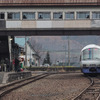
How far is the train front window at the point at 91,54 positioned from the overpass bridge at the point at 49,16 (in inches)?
104

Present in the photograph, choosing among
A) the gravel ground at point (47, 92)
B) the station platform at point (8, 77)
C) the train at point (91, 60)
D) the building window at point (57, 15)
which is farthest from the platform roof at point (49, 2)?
the gravel ground at point (47, 92)

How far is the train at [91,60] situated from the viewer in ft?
89.0

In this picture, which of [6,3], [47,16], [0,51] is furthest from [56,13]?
[0,51]

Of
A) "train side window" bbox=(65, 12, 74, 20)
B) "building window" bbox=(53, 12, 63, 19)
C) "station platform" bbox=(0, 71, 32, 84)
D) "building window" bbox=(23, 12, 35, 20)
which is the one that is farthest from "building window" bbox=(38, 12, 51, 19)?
"station platform" bbox=(0, 71, 32, 84)

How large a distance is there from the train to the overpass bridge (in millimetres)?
2614

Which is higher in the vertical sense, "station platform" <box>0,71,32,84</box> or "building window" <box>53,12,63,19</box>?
"building window" <box>53,12,63,19</box>

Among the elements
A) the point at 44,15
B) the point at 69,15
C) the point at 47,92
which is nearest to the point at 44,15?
the point at 44,15

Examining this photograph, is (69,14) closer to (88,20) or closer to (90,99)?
(88,20)

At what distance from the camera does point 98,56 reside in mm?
27547

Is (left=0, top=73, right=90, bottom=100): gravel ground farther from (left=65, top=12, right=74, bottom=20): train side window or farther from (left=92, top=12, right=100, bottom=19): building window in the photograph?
(left=92, top=12, right=100, bottom=19): building window

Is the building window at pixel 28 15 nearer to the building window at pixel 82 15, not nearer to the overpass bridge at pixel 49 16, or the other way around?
the overpass bridge at pixel 49 16

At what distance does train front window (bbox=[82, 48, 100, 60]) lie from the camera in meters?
27.6

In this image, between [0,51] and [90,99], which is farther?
[0,51]

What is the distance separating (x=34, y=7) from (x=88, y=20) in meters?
5.31
